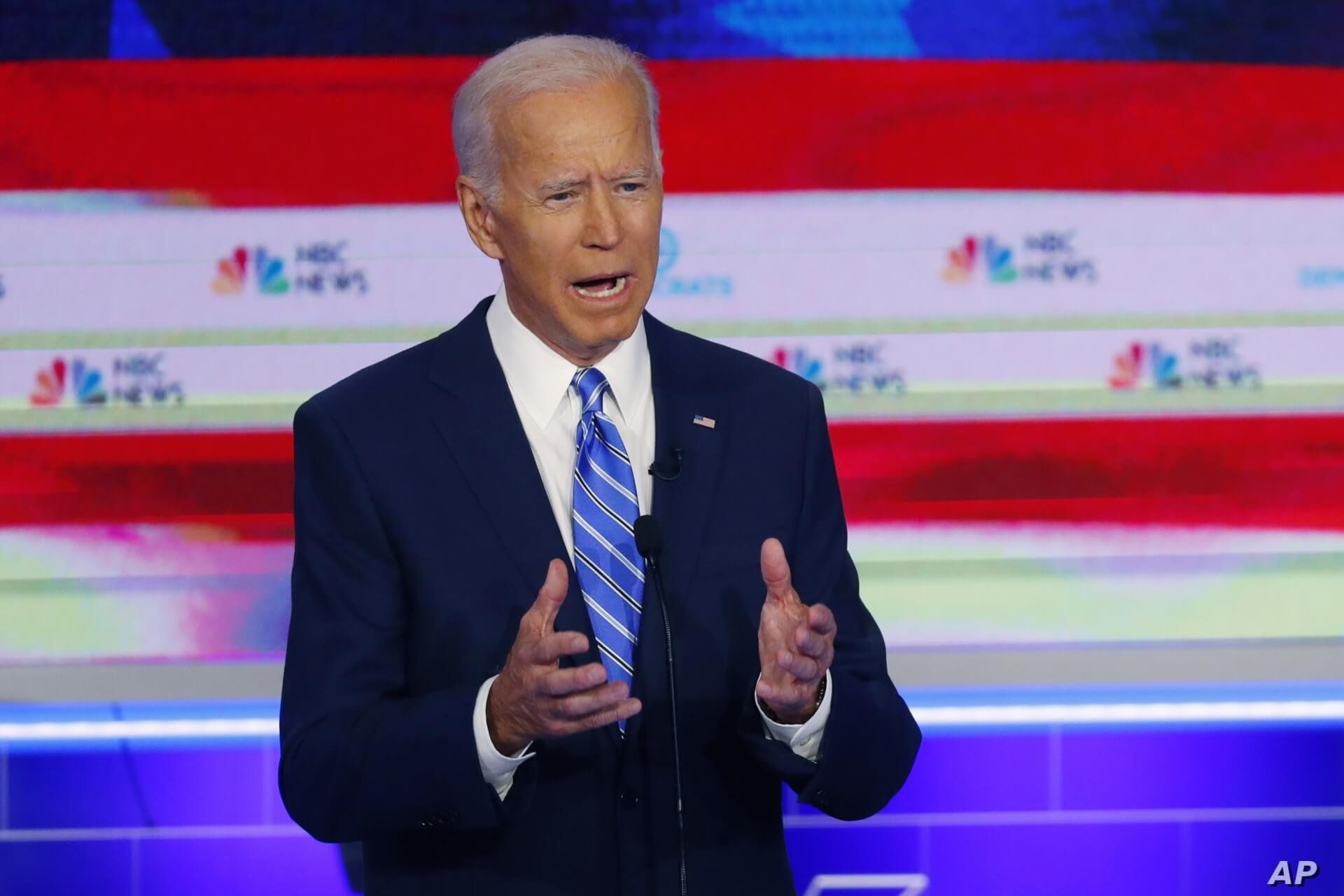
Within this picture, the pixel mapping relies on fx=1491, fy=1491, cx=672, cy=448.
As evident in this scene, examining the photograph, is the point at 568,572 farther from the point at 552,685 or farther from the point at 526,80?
the point at 526,80

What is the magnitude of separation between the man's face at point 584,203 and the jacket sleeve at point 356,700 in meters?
0.29

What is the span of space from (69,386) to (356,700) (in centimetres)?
163

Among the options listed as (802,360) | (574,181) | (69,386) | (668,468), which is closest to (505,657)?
(668,468)

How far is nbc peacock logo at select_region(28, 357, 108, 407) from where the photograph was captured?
287 cm

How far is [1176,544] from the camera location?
2861mm

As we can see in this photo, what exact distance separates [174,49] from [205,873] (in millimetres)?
1601

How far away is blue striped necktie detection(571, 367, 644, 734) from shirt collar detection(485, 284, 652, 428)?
99mm

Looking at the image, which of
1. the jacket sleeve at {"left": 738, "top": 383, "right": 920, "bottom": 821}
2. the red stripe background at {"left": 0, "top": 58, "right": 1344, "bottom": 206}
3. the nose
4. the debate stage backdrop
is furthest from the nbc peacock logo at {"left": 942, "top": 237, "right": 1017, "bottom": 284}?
the nose

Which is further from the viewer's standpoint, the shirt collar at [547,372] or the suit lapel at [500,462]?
the shirt collar at [547,372]

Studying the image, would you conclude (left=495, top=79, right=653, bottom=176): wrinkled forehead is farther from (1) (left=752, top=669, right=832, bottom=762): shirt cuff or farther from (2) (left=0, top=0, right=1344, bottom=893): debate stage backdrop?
(2) (left=0, top=0, right=1344, bottom=893): debate stage backdrop

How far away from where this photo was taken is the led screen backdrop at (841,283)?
2.85 m

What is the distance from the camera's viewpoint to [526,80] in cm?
162

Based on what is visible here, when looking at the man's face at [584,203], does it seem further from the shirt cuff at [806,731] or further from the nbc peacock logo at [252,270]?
the nbc peacock logo at [252,270]

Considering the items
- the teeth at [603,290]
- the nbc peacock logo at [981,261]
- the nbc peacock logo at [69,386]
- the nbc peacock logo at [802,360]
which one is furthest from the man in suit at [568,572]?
the nbc peacock logo at [69,386]
